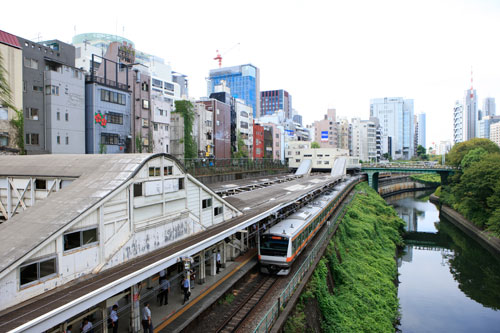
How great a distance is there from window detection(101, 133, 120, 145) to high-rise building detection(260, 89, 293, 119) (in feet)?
439

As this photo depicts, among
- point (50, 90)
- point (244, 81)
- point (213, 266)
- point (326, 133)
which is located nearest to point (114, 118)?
point (50, 90)

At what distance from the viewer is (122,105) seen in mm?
32844

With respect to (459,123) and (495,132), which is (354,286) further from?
(459,123)

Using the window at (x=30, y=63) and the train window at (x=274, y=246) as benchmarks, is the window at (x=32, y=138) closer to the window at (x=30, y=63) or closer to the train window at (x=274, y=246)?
the window at (x=30, y=63)

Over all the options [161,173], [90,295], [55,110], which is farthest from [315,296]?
[55,110]

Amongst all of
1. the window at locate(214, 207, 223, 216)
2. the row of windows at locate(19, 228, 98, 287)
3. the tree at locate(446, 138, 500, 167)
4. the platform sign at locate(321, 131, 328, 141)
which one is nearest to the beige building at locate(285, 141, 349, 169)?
the tree at locate(446, 138, 500, 167)

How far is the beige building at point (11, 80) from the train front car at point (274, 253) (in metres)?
19.2

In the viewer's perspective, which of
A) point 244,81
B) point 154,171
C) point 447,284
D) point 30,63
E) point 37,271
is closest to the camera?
point 37,271

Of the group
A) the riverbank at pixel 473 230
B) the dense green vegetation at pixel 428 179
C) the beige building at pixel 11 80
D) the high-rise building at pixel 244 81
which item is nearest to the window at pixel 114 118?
the beige building at pixel 11 80

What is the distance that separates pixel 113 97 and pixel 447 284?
32909 millimetres

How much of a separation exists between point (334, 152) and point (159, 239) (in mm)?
63157

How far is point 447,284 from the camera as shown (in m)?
27.0

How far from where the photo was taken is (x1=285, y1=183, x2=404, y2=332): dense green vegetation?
15.1 m

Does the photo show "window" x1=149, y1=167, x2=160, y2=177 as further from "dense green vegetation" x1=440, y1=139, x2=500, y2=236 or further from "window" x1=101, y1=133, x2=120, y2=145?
"dense green vegetation" x1=440, y1=139, x2=500, y2=236
